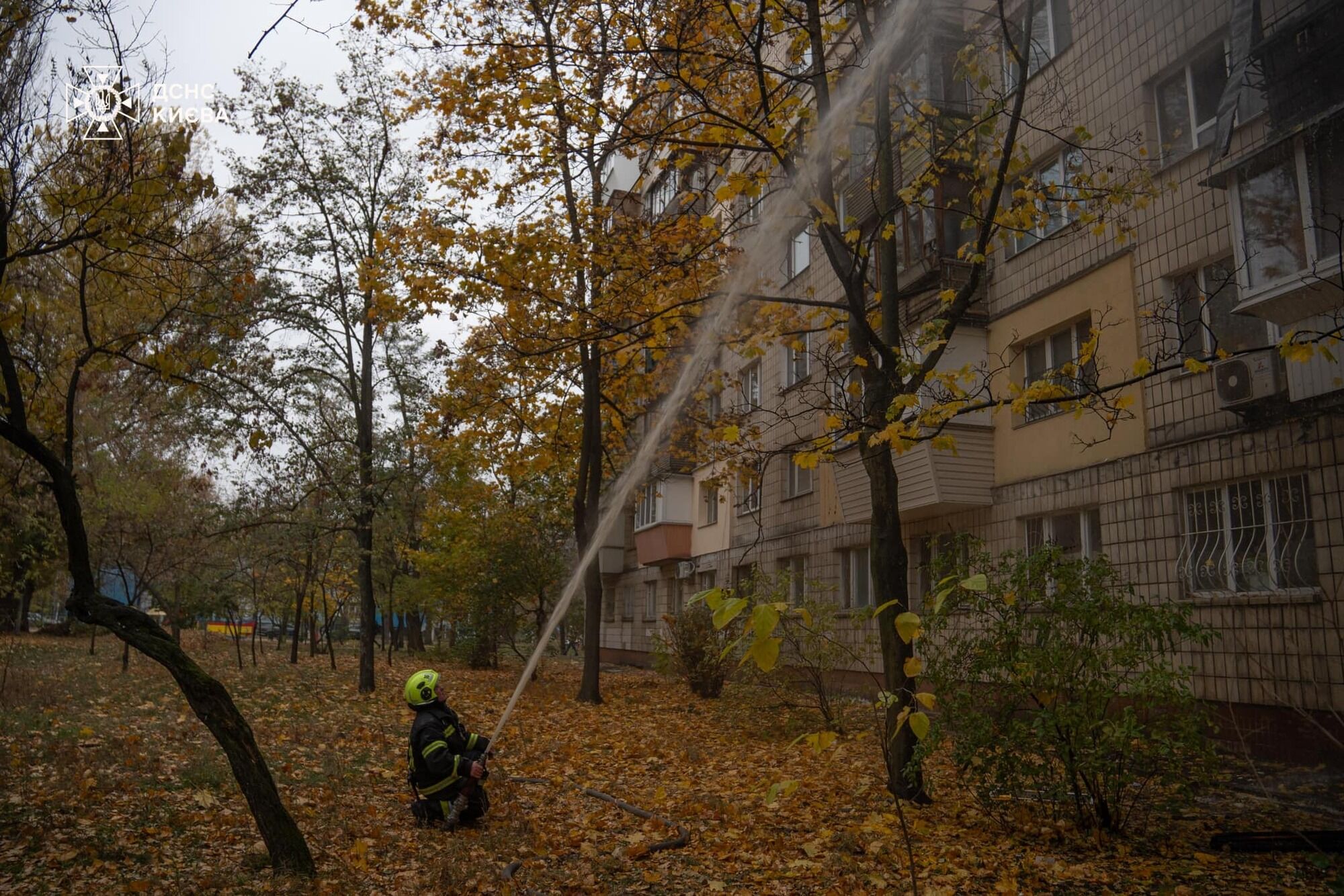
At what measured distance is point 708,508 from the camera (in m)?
27.5

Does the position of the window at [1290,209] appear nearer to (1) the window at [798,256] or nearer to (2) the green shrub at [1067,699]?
(2) the green shrub at [1067,699]

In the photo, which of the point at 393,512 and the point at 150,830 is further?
the point at 393,512

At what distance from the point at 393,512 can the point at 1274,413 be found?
14.2 meters

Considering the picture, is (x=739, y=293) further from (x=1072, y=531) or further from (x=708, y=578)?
(x=708, y=578)

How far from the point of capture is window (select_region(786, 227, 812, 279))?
75.6 feet

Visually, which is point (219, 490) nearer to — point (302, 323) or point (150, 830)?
point (302, 323)

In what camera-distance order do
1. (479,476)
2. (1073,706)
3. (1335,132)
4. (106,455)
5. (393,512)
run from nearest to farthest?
1. (1073,706)
2. (1335,132)
3. (393,512)
4. (106,455)
5. (479,476)

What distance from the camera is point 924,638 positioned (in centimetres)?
755

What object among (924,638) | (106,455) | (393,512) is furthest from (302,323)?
(924,638)

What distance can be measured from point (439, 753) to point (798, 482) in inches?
588

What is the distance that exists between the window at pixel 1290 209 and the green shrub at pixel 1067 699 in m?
4.37

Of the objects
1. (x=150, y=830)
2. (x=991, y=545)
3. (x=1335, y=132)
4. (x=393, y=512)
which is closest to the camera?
(x=150, y=830)

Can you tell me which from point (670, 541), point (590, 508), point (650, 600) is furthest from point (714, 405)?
point (590, 508)

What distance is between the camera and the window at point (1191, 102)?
472 inches
